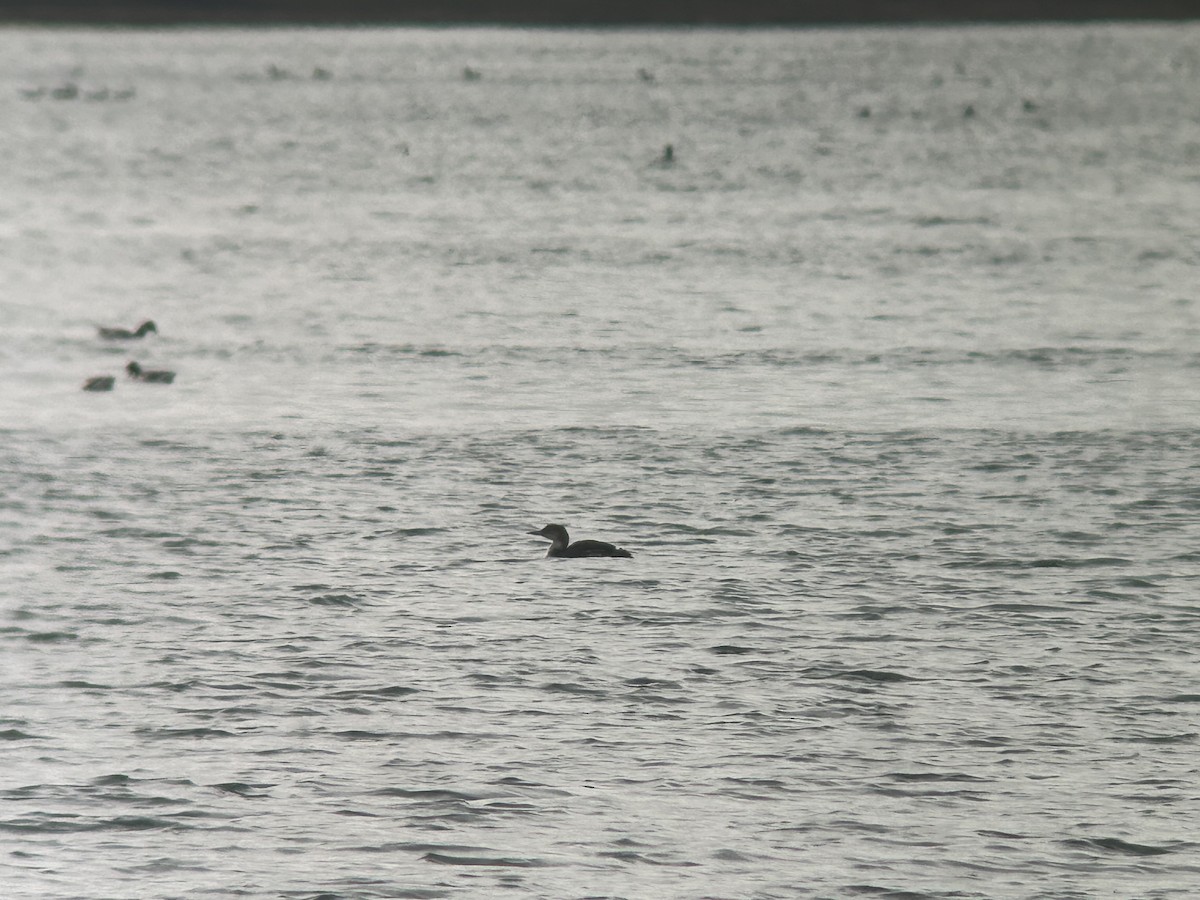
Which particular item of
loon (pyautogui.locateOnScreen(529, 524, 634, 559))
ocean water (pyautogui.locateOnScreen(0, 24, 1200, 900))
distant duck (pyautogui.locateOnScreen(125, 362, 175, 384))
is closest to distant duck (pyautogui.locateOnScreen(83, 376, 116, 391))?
ocean water (pyautogui.locateOnScreen(0, 24, 1200, 900))

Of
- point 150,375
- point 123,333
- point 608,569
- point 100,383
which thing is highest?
point 123,333

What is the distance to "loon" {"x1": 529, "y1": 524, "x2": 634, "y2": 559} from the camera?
2306cm

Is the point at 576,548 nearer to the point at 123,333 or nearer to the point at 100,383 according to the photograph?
the point at 100,383

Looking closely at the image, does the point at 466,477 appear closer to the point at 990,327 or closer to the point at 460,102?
the point at 990,327

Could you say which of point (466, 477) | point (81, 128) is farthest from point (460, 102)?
point (466, 477)

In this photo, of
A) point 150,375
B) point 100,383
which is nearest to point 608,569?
point 100,383

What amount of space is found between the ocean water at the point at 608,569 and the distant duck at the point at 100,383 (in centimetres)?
52

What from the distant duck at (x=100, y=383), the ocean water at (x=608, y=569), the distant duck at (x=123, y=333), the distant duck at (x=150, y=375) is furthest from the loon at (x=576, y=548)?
the distant duck at (x=123, y=333)

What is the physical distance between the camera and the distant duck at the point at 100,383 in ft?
111

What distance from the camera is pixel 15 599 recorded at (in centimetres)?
2170

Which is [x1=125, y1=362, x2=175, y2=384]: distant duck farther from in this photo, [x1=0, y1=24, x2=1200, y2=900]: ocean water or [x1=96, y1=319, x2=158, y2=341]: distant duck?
[x1=96, y1=319, x2=158, y2=341]: distant duck

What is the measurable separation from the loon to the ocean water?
16cm

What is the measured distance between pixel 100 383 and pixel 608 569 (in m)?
13.8

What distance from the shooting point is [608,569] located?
23.0 metres
